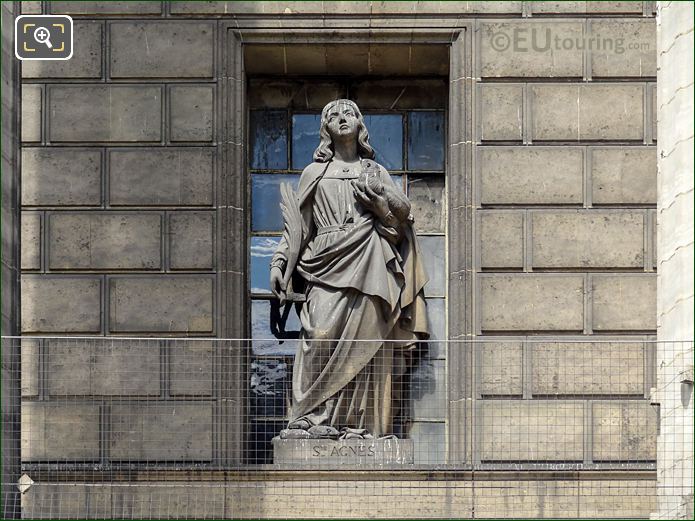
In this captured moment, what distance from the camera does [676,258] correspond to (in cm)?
1455

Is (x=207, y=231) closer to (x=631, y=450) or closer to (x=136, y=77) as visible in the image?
(x=136, y=77)

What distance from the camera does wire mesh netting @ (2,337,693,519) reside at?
57.8 ft

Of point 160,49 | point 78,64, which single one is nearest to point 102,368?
point 78,64

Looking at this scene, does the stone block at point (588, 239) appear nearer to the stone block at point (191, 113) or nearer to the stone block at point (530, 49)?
the stone block at point (530, 49)

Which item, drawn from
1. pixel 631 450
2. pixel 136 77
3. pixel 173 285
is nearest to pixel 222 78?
pixel 136 77

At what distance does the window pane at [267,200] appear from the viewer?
19922 millimetres

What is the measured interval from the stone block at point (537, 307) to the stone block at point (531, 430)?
78 centimetres

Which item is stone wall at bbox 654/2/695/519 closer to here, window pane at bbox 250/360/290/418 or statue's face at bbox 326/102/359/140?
statue's face at bbox 326/102/359/140

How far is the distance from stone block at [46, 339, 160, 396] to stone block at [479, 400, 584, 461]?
3305mm

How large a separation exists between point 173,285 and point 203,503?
2520 millimetres

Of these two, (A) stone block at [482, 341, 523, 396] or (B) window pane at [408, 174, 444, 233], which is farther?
(B) window pane at [408, 174, 444, 233]

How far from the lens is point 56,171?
19.2m

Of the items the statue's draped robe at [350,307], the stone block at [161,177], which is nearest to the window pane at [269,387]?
the statue's draped robe at [350,307]

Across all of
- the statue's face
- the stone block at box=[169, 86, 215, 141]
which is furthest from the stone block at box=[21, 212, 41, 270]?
the statue's face
